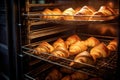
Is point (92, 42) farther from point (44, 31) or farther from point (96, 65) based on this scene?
point (44, 31)

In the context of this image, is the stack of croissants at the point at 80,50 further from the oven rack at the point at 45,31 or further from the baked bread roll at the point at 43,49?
the oven rack at the point at 45,31

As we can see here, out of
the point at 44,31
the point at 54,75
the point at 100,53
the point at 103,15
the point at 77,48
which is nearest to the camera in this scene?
the point at 103,15

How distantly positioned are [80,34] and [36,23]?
1.79 ft

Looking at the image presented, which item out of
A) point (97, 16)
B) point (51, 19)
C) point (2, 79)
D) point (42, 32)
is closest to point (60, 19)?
point (51, 19)

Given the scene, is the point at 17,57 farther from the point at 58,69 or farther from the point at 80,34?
the point at 80,34

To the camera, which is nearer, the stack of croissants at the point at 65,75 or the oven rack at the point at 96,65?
the oven rack at the point at 96,65

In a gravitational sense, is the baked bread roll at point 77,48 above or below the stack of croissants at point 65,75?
above

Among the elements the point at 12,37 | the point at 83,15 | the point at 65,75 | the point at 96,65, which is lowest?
the point at 65,75

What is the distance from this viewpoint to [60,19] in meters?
1.26

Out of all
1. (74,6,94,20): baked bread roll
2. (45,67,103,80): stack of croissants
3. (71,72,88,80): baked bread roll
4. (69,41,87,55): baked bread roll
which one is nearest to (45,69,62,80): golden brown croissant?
(45,67,103,80): stack of croissants

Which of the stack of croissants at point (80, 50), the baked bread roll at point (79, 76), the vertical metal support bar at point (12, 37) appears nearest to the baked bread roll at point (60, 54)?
the stack of croissants at point (80, 50)

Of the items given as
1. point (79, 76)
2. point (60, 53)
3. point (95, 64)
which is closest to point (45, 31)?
point (60, 53)

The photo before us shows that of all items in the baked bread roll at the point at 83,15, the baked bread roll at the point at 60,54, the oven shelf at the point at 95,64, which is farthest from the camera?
the baked bread roll at the point at 60,54

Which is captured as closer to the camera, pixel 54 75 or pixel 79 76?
pixel 79 76
